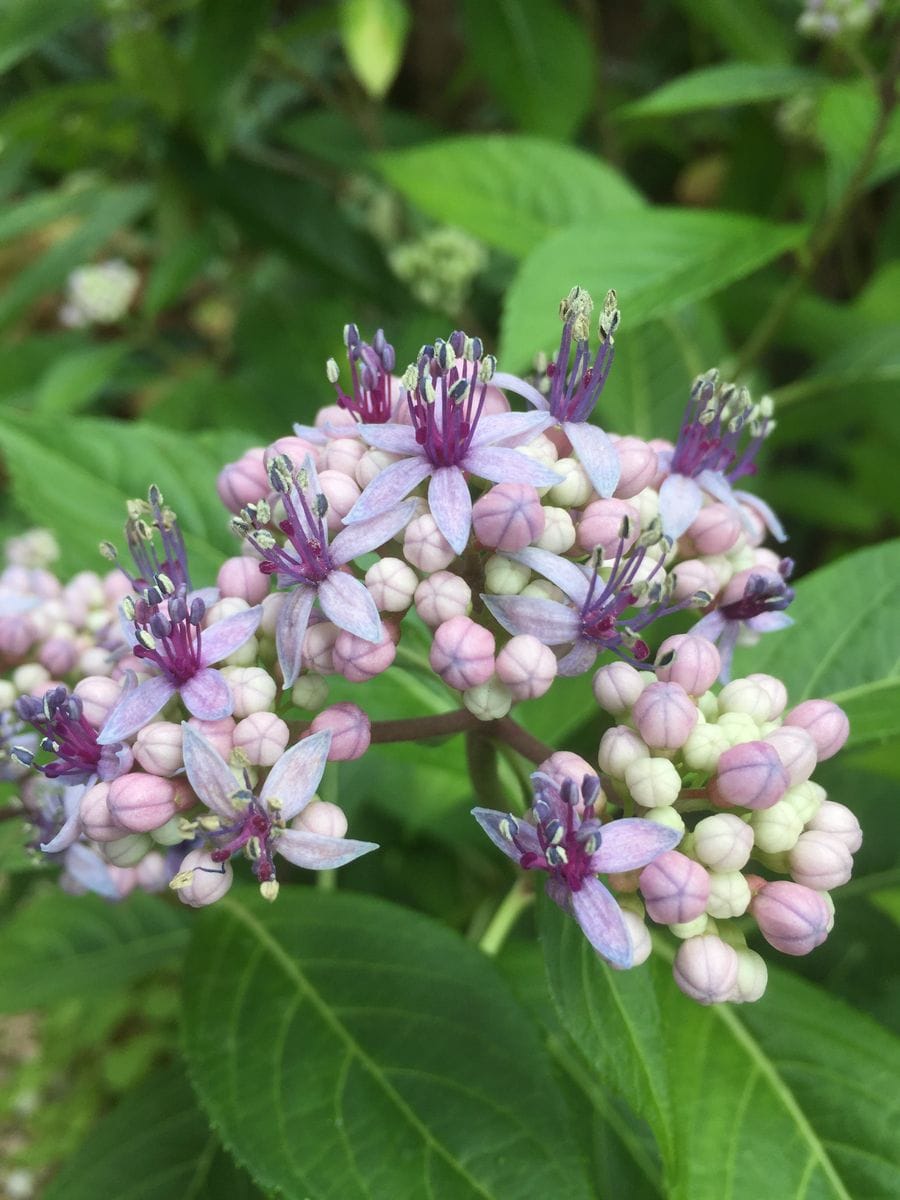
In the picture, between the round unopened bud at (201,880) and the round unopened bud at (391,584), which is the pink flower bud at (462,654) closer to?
the round unopened bud at (391,584)

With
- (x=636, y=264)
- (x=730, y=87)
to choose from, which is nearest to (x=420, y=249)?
(x=730, y=87)

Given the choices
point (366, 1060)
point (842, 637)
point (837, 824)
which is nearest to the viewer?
point (837, 824)

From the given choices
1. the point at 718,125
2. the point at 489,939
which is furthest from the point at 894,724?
the point at 718,125

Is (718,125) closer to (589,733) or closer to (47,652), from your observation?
(589,733)

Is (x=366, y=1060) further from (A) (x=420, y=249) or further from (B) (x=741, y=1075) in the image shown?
(A) (x=420, y=249)

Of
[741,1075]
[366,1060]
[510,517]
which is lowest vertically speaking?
[366,1060]

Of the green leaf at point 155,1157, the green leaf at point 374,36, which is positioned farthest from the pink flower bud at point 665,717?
the green leaf at point 374,36

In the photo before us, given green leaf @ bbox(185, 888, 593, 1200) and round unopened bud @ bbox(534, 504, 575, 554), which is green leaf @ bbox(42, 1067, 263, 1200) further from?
round unopened bud @ bbox(534, 504, 575, 554)

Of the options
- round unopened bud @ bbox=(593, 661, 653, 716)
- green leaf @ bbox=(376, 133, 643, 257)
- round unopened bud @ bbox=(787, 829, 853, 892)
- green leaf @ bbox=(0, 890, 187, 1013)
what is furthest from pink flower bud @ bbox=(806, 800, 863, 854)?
green leaf @ bbox=(376, 133, 643, 257)

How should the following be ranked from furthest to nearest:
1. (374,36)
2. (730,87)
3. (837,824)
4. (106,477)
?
1. (374,36)
2. (730,87)
3. (106,477)
4. (837,824)
